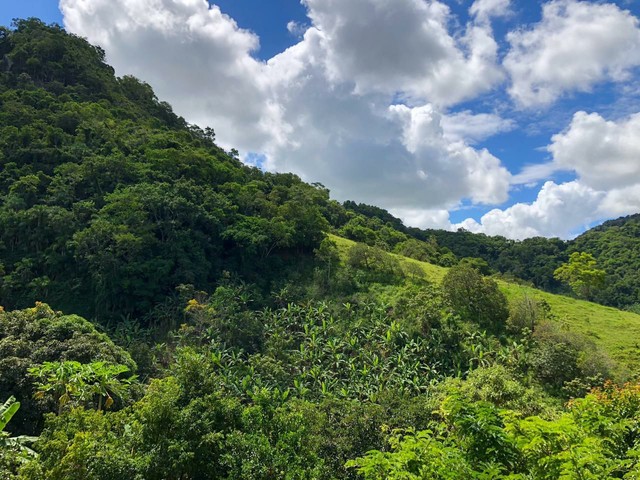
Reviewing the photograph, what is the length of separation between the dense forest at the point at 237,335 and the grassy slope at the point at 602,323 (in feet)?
3.15

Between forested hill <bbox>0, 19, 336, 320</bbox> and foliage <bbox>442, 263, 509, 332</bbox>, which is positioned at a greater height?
forested hill <bbox>0, 19, 336, 320</bbox>

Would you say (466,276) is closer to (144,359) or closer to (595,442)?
(144,359)

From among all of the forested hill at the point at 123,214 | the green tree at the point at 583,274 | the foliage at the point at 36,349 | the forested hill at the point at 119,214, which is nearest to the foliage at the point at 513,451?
the foliage at the point at 36,349

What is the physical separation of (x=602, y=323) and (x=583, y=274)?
11388 mm

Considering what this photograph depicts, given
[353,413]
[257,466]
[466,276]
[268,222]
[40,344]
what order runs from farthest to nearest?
[268,222]
[466,276]
[40,344]
[353,413]
[257,466]

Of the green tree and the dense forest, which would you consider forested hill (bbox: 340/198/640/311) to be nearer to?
the dense forest

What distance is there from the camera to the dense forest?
25.7 feet

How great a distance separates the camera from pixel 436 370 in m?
26.7

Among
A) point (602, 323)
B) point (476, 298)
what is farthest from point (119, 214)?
point (602, 323)

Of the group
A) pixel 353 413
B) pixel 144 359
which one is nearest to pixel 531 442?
pixel 353 413

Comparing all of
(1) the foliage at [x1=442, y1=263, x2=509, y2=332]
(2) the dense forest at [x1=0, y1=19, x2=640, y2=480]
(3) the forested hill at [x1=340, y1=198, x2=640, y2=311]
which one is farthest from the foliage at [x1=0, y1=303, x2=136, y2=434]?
(3) the forested hill at [x1=340, y1=198, x2=640, y2=311]

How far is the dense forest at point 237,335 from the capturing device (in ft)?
25.7

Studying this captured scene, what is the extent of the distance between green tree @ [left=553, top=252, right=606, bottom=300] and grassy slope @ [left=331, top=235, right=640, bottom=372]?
6.52m

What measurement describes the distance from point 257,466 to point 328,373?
1876 centimetres
